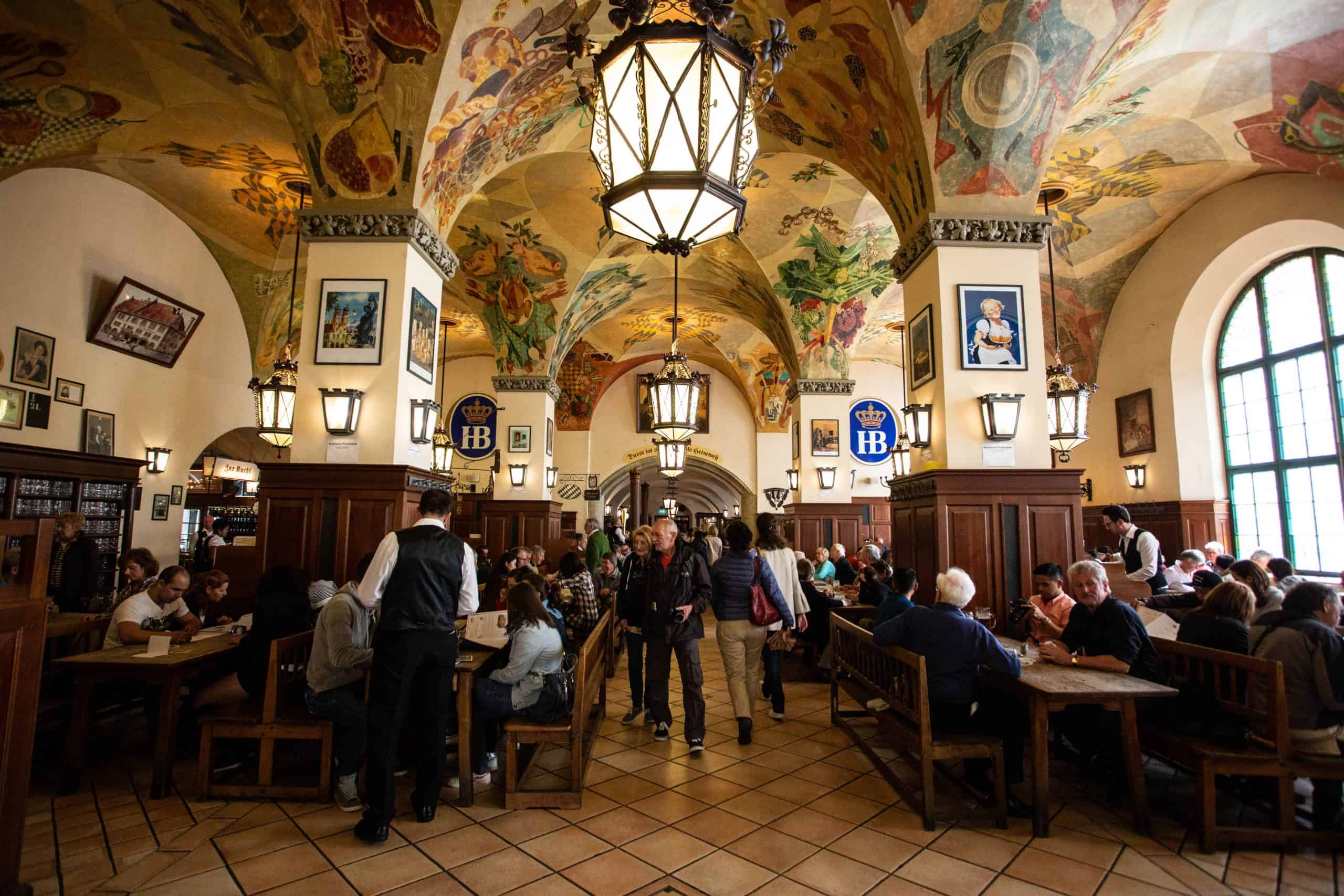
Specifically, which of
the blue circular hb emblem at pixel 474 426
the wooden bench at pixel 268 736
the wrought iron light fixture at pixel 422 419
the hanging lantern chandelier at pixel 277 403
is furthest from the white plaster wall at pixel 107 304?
the wooden bench at pixel 268 736

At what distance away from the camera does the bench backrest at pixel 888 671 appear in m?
3.40

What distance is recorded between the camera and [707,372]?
18.3 meters

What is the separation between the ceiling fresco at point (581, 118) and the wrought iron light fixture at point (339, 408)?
170 cm

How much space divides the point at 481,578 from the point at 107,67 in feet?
20.5

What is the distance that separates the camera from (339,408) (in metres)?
5.55

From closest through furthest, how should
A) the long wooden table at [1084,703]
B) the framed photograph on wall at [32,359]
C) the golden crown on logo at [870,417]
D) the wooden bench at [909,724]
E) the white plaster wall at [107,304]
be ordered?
the long wooden table at [1084,703], the wooden bench at [909,724], the framed photograph on wall at [32,359], the white plaster wall at [107,304], the golden crown on logo at [870,417]

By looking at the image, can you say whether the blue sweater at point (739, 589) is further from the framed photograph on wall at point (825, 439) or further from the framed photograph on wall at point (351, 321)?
the framed photograph on wall at point (825, 439)

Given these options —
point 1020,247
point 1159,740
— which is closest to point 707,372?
point 1020,247

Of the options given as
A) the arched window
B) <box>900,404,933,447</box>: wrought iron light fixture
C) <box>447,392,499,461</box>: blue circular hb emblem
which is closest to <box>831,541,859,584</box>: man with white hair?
<box>900,404,933,447</box>: wrought iron light fixture

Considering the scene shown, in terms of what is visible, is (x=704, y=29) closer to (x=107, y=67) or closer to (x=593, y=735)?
(x=593, y=735)

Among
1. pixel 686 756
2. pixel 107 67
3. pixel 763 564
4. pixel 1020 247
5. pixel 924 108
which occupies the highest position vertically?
pixel 107 67

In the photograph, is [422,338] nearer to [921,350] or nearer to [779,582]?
A: [779,582]

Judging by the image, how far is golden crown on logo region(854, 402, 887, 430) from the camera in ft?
55.8

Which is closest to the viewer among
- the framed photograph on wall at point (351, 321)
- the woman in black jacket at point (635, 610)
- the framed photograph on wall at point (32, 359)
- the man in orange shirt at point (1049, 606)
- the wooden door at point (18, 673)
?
the wooden door at point (18, 673)
